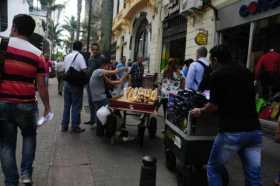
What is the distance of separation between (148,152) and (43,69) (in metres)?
3.48

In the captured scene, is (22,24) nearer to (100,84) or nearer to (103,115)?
(103,115)

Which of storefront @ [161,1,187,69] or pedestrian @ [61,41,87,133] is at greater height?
storefront @ [161,1,187,69]

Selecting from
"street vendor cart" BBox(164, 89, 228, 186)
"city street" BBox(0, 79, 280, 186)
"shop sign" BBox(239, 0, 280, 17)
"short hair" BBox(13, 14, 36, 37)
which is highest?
"shop sign" BBox(239, 0, 280, 17)

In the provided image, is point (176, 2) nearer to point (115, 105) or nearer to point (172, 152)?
point (115, 105)

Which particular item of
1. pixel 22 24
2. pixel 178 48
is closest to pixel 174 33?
pixel 178 48

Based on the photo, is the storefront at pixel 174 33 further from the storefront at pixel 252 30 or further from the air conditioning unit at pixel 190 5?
the storefront at pixel 252 30

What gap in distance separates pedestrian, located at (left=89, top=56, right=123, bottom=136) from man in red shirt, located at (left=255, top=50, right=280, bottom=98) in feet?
12.6

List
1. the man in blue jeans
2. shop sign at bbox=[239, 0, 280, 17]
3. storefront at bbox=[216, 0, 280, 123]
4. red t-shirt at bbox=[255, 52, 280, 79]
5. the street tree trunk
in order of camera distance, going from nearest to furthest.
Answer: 1. the man in blue jeans
2. red t-shirt at bbox=[255, 52, 280, 79]
3. shop sign at bbox=[239, 0, 280, 17]
4. storefront at bbox=[216, 0, 280, 123]
5. the street tree trunk

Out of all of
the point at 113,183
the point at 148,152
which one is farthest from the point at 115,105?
the point at 113,183

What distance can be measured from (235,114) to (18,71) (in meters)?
2.31

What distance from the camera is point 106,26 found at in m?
14.2

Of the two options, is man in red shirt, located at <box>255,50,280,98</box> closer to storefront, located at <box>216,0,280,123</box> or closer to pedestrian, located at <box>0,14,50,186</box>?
storefront, located at <box>216,0,280,123</box>

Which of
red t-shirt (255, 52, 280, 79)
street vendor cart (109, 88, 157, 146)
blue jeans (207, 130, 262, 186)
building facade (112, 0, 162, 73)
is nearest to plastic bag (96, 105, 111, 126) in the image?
street vendor cart (109, 88, 157, 146)

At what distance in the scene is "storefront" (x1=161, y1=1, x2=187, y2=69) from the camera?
19.1 meters
